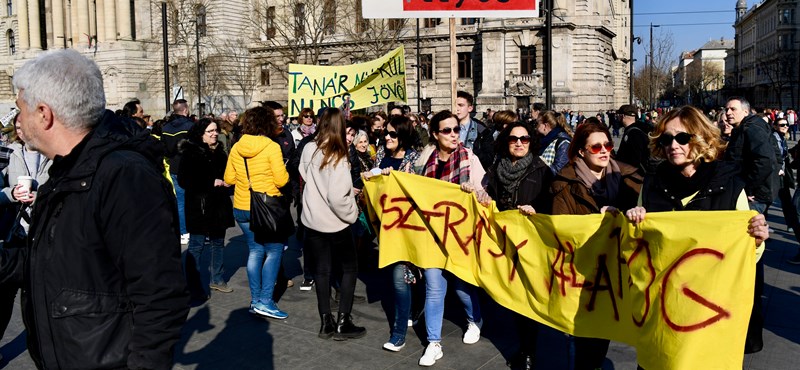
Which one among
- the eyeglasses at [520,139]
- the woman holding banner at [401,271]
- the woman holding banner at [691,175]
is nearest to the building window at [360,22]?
the woman holding banner at [401,271]

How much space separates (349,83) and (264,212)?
27.5 feet

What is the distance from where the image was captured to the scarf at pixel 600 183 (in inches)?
182

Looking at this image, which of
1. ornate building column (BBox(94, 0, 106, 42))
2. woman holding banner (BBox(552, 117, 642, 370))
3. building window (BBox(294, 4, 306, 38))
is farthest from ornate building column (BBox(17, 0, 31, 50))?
woman holding banner (BBox(552, 117, 642, 370))

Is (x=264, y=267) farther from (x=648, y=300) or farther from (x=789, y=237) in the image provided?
(x=789, y=237)

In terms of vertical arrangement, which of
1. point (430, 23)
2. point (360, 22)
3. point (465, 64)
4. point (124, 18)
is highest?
point (124, 18)

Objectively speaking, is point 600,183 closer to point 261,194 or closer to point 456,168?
point 456,168

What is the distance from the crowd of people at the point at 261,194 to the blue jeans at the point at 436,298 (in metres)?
0.01

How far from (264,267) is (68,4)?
6783 centimetres

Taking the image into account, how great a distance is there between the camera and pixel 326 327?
6.04 meters

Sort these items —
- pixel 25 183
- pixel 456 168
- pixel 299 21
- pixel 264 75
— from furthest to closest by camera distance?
pixel 264 75 < pixel 299 21 < pixel 456 168 < pixel 25 183

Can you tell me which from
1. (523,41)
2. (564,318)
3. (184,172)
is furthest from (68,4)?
(564,318)

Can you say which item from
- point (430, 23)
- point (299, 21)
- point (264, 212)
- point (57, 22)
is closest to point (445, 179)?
point (264, 212)

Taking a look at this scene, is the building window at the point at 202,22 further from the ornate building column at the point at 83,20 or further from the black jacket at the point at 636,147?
the black jacket at the point at 636,147

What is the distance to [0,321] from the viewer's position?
4867mm
